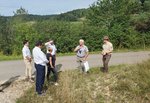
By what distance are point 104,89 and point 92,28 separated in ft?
56.8

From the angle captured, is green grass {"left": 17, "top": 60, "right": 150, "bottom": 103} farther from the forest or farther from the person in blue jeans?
the forest

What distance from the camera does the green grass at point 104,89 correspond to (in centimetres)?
1187

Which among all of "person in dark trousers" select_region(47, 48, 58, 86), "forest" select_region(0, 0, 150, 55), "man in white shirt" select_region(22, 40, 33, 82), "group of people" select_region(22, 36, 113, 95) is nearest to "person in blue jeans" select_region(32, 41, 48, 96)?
"group of people" select_region(22, 36, 113, 95)

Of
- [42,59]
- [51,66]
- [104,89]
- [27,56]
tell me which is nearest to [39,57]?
[42,59]

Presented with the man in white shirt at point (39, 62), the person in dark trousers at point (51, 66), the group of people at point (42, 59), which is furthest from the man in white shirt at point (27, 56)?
the man in white shirt at point (39, 62)

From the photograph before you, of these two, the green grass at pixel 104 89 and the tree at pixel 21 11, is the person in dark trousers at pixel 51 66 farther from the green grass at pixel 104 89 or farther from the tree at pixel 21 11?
the tree at pixel 21 11

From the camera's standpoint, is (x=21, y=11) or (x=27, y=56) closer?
(x=27, y=56)

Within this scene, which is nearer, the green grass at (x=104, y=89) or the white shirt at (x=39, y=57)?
the green grass at (x=104, y=89)

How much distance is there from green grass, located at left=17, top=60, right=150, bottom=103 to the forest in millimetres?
13994

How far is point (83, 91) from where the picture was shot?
41.3ft

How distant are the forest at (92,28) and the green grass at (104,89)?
1399 cm

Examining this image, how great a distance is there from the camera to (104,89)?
12656mm

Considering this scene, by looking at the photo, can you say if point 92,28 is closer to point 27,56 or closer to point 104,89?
point 27,56

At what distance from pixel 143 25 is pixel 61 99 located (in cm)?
2166
